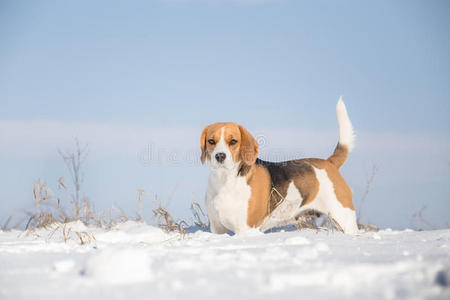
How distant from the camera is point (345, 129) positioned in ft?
20.7

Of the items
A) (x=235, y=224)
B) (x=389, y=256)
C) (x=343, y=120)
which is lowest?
(x=235, y=224)

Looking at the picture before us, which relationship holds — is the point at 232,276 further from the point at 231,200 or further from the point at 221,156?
the point at 231,200

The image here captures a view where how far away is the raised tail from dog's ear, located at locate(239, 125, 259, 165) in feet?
5.34

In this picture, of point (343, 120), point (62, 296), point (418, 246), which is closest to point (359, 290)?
point (62, 296)

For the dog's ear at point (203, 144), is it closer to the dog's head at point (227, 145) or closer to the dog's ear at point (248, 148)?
the dog's head at point (227, 145)

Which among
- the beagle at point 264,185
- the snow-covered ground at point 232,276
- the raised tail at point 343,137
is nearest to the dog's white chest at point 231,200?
the beagle at point 264,185

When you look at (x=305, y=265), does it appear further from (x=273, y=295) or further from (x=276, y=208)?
(x=276, y=208)

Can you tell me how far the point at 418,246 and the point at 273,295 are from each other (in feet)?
6.95

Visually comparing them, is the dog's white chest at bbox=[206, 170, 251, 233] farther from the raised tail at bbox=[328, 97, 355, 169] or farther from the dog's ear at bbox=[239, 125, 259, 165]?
the raised tail at bbox=[328, 97, 355, 169]

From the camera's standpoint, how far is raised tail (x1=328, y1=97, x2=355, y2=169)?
6.31 metres

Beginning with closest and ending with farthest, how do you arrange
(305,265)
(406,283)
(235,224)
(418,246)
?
(406,283), (305,265), (418,246), (235,224)

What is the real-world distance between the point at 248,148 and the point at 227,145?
1.13 feet

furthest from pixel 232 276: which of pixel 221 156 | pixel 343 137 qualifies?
pixel 343 137

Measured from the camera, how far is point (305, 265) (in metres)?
2.39
